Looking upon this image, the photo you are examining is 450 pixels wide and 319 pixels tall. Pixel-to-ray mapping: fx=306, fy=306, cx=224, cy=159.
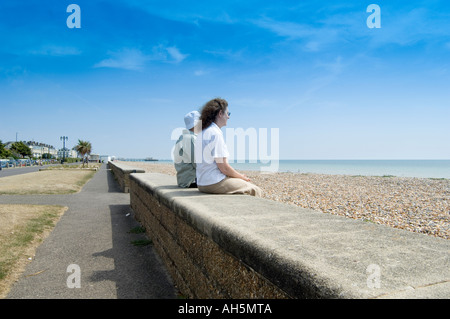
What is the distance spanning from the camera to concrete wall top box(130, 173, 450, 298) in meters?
1.13

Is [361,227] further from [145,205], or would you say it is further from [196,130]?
[145,205]

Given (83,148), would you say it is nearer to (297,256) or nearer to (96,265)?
(96,265)

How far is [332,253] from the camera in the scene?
4.82 feet

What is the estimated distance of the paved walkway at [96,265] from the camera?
10.6 feet

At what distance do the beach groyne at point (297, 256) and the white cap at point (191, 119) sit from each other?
2.11 m

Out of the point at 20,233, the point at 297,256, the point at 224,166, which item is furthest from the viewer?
the point at 20,233

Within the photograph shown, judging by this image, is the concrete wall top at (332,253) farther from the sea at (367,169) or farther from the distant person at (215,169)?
the sea at (367,169)

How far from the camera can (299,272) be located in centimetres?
128

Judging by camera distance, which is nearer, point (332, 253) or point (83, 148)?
point (332, 253)

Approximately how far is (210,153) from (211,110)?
71 cm

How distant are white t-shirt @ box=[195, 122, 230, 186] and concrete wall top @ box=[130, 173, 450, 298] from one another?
1414 mm

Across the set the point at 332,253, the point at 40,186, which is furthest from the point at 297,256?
the point at 40,186

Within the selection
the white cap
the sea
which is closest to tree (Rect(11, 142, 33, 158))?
the sea

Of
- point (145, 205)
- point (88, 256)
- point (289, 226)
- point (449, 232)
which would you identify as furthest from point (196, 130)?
point (449, 232)
